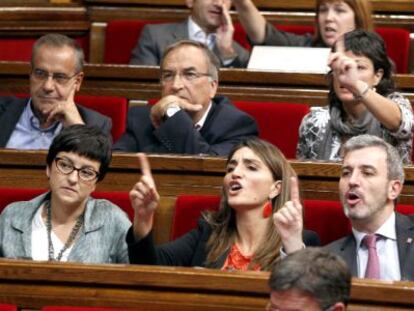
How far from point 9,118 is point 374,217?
497 millimetres

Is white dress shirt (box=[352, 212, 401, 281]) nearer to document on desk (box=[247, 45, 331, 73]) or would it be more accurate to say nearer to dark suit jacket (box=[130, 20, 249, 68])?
document on desk (box=[247, 45, 331, 73])

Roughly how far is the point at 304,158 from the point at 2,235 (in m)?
0.36

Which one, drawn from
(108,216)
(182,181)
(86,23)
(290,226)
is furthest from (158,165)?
(86,23)

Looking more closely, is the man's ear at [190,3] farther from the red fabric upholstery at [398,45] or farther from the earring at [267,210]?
the earring at [267,210]

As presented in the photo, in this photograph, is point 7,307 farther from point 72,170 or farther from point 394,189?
point 394,189

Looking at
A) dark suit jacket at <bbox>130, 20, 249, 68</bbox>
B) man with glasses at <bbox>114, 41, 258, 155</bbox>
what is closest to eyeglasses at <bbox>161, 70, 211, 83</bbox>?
man with glasses at <bbox>114, 41, 258, 155</bbox>

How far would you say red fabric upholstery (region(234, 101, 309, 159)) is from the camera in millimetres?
1610

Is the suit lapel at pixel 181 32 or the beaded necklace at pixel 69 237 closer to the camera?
the beaded necklace at pixel 69 237

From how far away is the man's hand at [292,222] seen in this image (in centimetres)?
114

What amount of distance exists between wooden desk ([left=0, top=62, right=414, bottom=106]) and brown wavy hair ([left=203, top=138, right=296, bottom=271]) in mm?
389

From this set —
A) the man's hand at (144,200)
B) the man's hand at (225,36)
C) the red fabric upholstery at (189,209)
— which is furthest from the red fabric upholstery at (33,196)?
the man's hand at (225,36)

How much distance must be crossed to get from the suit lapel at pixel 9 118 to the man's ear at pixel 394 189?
0.49 meters

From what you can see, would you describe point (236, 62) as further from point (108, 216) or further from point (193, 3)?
point (108, 216)

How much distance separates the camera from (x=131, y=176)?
1447 millimetres
